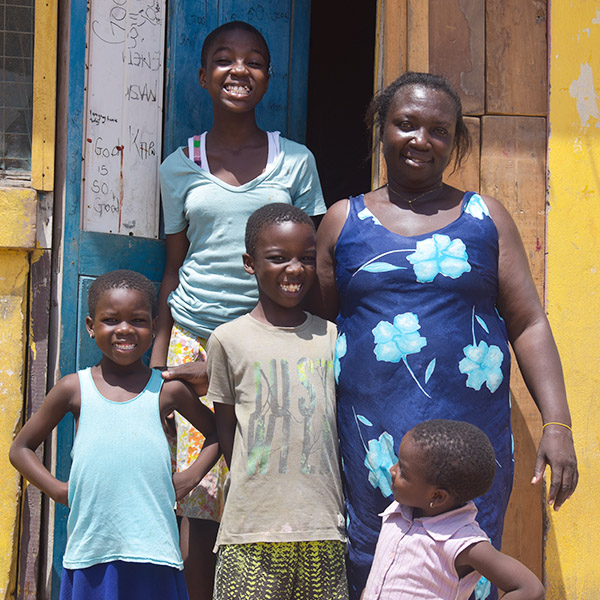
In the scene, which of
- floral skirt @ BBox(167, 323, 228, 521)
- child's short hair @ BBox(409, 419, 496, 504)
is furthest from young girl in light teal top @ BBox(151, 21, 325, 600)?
child's short hair @ BBox(409, 419, 496, 504)

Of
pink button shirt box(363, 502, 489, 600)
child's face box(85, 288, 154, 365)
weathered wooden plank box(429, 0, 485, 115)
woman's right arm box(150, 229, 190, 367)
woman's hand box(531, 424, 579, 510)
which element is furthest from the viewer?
weathered wooden plank box(429, 0, 485, 115)

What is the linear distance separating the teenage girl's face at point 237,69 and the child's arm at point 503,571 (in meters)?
1.80

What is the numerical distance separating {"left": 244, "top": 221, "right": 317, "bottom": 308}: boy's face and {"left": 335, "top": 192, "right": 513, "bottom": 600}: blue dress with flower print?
16 centimetres

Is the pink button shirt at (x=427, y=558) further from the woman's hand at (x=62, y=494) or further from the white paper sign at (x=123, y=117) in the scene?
the white paper sign at (x=123, y=117)

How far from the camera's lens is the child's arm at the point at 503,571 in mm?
2068

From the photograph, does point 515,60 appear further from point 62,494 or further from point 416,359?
point 62,494

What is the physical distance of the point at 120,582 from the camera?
2490mm

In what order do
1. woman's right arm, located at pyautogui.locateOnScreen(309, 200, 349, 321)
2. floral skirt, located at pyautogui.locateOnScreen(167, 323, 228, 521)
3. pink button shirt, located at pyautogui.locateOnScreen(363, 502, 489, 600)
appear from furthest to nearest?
floral skirt, located at pyautogui.locateOnScreen(167, 323, 228, 521) < woman's right arm, located at pyautogui.locateOnScreen(309, 200, 349, 321) < pink button shirt, located at pyautogui.locateOnScreen(363, 502, 489, 600)

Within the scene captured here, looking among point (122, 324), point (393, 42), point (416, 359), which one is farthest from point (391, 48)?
point (122, 324)

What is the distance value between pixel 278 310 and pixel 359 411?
41cm

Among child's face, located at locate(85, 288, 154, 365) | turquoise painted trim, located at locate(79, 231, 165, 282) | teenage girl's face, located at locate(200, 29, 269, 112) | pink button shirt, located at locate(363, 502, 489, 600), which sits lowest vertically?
pink button shirt, located at locate(363, 502, 489, 600)

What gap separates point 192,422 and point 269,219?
68 centimetres

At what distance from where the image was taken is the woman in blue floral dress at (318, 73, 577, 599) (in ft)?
8.12

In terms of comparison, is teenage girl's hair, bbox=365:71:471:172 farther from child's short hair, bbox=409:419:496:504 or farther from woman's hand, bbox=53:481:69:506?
woman's hand, bbox=53:481:69:506
